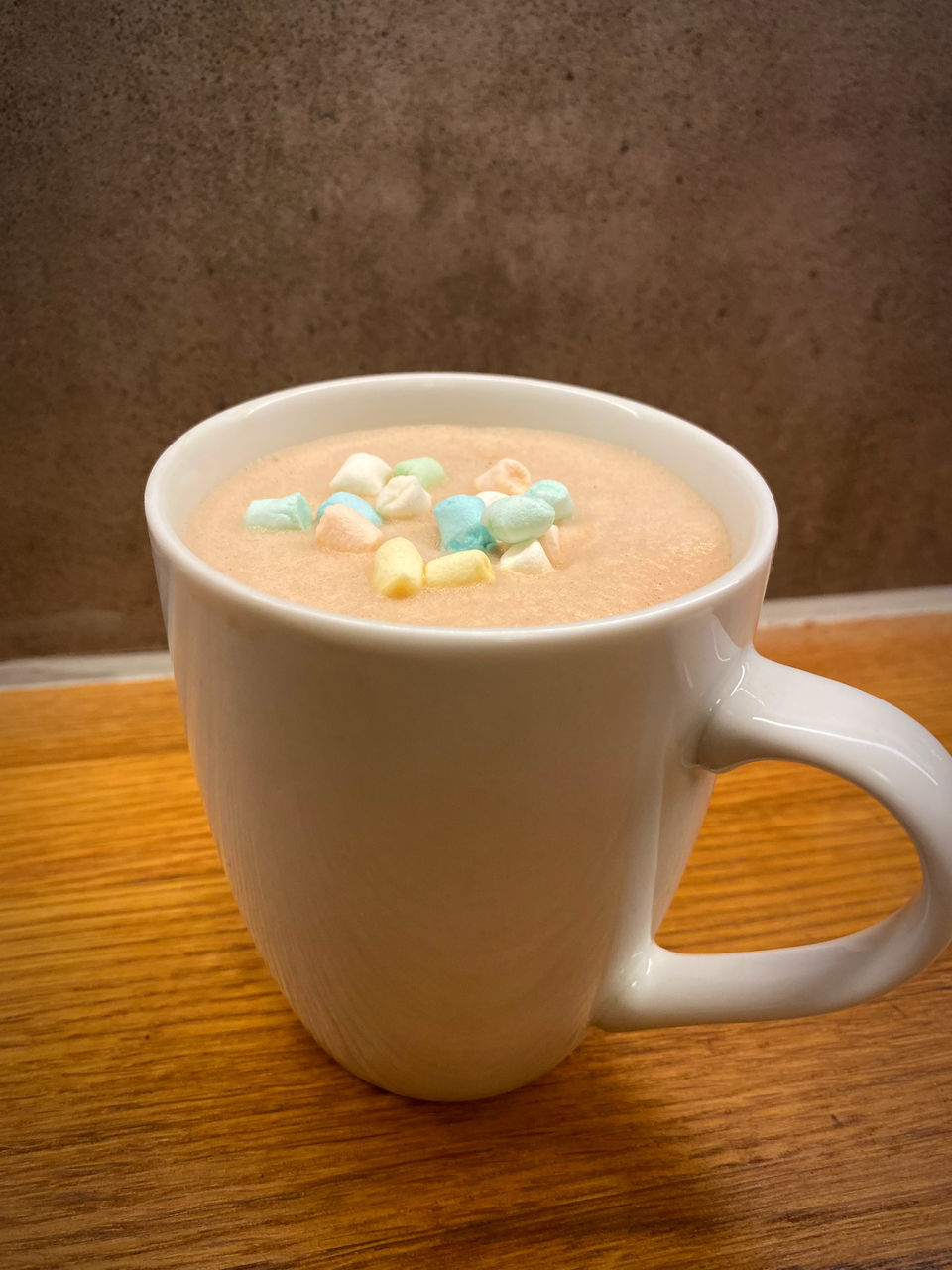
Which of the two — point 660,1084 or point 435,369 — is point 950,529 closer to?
→ point 435,369

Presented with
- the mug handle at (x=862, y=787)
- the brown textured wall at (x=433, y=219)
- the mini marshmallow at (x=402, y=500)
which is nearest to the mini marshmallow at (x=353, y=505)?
the mini marshmallow at (x=402, y=500)

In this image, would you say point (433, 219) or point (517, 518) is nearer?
point (517, 518)

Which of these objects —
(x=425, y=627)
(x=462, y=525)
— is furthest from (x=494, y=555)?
(x=425, y=627)

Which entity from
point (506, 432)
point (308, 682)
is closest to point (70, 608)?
point (506, 432)

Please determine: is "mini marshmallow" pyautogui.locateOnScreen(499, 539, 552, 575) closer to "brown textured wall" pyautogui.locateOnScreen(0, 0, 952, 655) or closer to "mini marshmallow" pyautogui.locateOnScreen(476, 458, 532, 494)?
"mini marshmallow" pyautogui.locateOnScreen(476, 458, 532, 494)

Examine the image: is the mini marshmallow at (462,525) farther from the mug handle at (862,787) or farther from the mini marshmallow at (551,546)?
the mug handle at (862,787)

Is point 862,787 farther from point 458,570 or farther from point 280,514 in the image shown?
point 280,514
